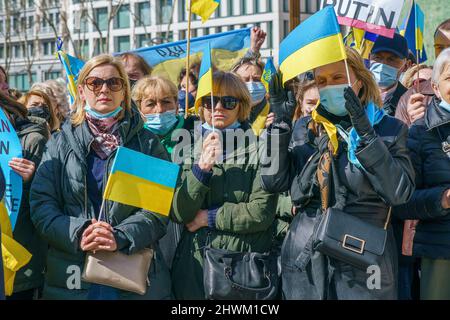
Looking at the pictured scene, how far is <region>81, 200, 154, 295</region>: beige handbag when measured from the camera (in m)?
5.09

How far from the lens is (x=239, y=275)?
532cm

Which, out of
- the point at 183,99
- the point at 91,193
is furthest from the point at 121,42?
the point at 91,193

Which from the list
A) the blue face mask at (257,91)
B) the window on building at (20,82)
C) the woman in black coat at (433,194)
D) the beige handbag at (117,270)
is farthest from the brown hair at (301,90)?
the window on building at (20,82)

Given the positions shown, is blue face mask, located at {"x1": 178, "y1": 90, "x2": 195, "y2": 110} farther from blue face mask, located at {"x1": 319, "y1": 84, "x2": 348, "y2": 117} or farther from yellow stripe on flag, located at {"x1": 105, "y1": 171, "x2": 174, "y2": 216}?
blue face mask, located at {"x1": 319, "y1": 84, "x2": 348, "y2": 117}

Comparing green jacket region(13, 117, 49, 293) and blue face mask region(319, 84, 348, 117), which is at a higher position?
blue face mask region(319, 84, 348, 117)

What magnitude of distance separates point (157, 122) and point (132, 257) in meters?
1.58

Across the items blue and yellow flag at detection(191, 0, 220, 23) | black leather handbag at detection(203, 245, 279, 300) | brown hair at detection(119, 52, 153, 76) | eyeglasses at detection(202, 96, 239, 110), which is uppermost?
blue and yellow flag at detection(191, 0, 220, 23)

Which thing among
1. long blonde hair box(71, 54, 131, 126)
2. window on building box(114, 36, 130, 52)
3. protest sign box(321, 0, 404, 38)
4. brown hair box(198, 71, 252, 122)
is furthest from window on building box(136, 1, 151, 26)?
long blonde hair box(71, 54, 131, 126)

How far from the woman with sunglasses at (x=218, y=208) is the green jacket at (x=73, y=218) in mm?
185

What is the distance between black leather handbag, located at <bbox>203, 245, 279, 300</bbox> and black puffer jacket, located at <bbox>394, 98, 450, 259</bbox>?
33.6 inches

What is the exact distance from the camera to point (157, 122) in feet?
21.4

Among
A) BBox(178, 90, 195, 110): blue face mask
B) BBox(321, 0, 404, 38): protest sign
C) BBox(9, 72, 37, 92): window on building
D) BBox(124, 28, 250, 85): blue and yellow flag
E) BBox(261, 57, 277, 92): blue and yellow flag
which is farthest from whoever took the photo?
BBox(9, 72, 37, 92): window on building
